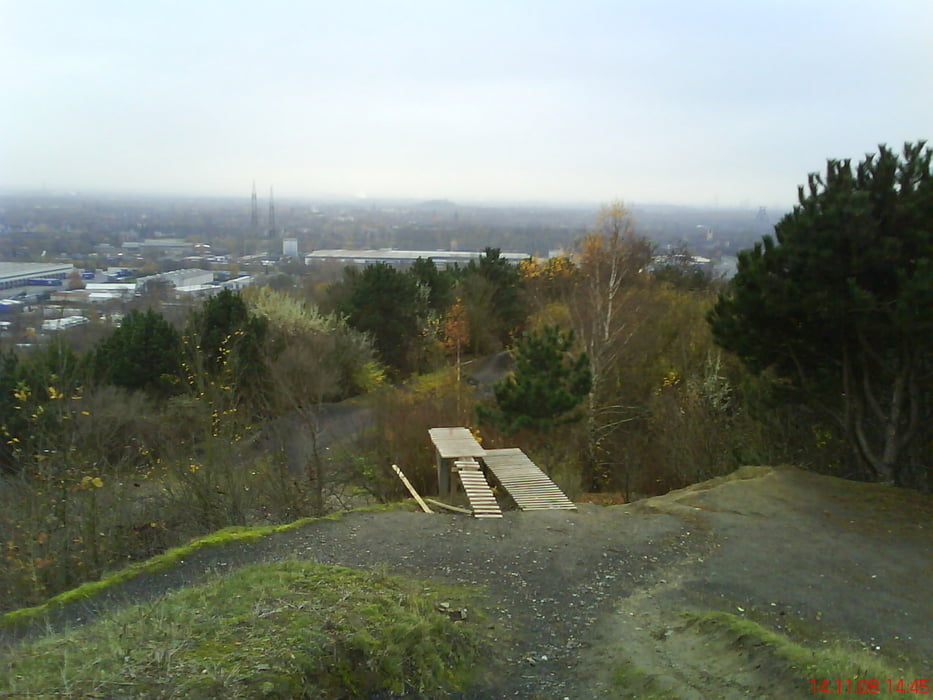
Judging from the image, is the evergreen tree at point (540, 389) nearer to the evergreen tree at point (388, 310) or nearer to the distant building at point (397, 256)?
the evergreen tree at point (388, 310)

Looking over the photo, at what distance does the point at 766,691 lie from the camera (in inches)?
175

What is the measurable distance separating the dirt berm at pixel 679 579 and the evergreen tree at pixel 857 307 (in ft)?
3.96

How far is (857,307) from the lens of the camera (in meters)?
9.11

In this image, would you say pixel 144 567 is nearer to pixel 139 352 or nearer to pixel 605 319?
pixel 605 319

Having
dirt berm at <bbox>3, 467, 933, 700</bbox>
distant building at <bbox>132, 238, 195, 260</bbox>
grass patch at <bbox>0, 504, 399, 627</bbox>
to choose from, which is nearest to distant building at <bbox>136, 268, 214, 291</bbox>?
distant building at <bbox>132, 238, 195, 260</bbox>

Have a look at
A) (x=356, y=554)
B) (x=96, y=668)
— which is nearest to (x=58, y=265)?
(x=356, y=554)

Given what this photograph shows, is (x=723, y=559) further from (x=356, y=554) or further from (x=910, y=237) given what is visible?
(x=910, y=237)

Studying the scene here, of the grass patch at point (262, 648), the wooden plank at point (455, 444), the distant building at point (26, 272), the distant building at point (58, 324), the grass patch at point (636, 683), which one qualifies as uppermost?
the distant building at point (26, 272)

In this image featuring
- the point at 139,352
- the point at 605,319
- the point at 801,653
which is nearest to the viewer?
the point at 801,653

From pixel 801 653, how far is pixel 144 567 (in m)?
6.08

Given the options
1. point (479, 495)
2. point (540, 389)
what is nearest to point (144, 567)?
point (479, 495)

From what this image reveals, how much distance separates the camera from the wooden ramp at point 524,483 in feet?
31.8
